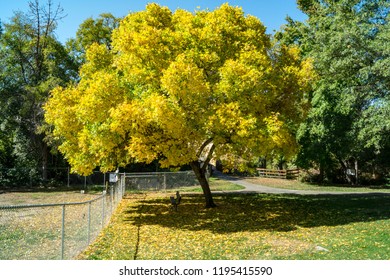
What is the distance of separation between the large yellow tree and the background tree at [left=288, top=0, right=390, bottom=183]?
10.2ft

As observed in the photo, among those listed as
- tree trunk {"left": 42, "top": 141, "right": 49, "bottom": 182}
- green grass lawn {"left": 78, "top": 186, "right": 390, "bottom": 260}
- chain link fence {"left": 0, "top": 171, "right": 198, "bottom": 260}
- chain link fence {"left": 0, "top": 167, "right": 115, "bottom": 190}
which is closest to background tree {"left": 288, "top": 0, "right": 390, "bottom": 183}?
green grass lawn {"left": 78, "top": 186, "right": 390, "bottom": 260}

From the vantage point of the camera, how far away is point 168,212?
18.0m

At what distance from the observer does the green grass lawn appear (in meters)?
9.87

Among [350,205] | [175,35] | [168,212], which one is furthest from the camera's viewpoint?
[350,205]

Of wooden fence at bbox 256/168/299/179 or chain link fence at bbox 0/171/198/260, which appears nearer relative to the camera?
chain link fence at bbox 0/171/198/260

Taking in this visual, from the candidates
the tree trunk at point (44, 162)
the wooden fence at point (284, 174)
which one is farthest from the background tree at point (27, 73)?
the wooden fence at point (284, 174)

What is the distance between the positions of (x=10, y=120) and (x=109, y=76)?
2305 cm

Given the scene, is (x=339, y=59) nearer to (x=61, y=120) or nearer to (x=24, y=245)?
(x=61, y=120)

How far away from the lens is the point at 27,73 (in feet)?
115

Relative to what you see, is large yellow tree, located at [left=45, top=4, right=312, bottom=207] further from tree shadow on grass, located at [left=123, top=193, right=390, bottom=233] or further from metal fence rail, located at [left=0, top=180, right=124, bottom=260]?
metal fence rail, located at [left=0, top=180, right=124, bottom=260]

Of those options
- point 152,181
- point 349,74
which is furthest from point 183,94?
point 152,181

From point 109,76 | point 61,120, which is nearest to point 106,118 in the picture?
point 109,76

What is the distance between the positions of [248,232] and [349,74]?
1223 centimetres

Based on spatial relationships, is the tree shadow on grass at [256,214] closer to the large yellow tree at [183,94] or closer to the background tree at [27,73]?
the large yellow tree at [183,94]
